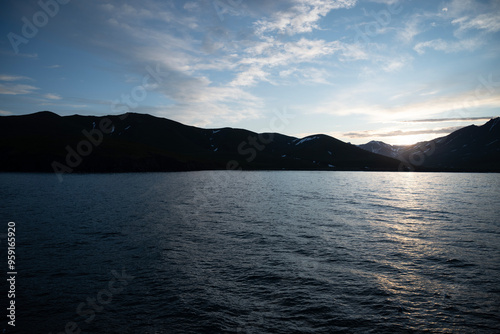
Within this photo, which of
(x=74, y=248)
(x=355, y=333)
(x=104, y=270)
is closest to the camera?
(x=355, y=333)

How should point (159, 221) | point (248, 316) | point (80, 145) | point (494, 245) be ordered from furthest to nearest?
1. point (80, 145)
2. point (159, 221)
3. point (494, 245)
4. point (248, 316)

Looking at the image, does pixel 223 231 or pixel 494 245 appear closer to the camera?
pixel 494 245

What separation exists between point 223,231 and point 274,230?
6.77 meters

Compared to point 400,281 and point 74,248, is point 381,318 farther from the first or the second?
point 74,248

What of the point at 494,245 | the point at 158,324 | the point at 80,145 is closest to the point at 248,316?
the point at 158,324

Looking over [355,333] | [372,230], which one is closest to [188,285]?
[355,333]

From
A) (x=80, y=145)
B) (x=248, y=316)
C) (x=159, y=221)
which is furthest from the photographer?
(x=80, y=145)

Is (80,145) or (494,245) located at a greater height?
(80,145)

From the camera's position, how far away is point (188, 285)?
62.3 feet

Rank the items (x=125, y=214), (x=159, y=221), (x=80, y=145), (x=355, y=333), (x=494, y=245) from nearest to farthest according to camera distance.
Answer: (x=355, y=333) → (x=494, y=245) → (x=159, y=221) → (x=125, y=214) → (x=80, y=145)

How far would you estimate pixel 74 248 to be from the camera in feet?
87.2

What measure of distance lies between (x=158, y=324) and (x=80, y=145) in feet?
709

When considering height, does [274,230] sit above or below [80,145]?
below

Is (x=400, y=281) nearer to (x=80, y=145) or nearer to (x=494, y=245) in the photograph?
(x=494, y=245)
